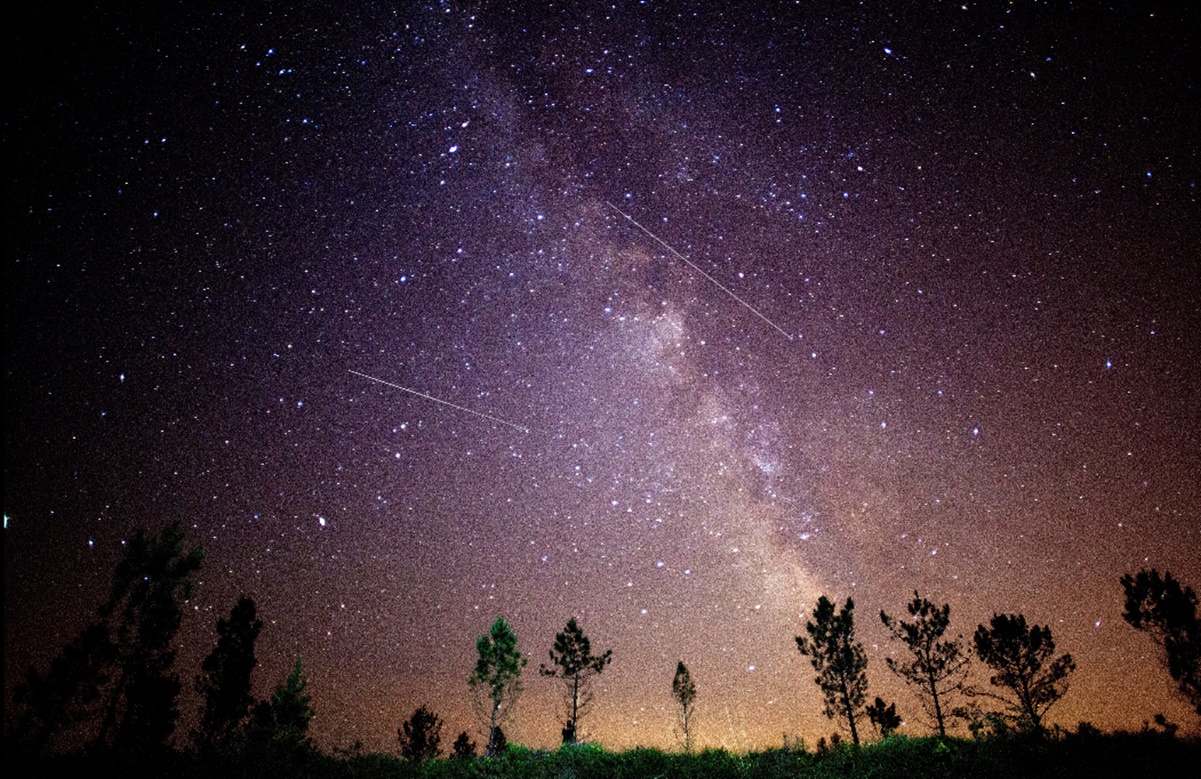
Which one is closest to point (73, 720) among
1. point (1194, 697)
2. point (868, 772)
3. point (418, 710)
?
point (418, 710)

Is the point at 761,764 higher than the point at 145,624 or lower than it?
lower

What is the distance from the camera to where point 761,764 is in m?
18.8

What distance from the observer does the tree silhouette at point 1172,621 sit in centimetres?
2112

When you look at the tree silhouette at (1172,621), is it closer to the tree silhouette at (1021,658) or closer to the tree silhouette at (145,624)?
the tree silhouette at (1021,658)

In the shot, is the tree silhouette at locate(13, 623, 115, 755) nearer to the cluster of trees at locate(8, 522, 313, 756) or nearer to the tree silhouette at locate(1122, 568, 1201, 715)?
the cluster of trees at locate(8, 522, 313, 756)

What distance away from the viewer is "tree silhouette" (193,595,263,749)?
25328 mm

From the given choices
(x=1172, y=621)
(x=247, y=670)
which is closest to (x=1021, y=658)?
(x=1172, y=621)

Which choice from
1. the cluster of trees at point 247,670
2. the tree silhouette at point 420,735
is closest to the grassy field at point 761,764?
the cluster of trees at point 247,670

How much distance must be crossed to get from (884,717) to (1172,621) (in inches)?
673

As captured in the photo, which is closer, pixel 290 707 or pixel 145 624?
pixel 145 624

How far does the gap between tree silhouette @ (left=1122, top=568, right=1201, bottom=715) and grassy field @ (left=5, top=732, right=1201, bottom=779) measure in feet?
24.7

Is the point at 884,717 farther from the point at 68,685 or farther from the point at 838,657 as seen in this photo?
the point at 68,685

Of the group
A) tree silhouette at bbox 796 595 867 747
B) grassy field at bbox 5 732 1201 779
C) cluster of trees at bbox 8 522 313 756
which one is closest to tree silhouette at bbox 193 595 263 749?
cluster of trees at bbox 8 522 313 756

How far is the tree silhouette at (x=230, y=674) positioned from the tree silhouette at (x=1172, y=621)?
4242 cm
